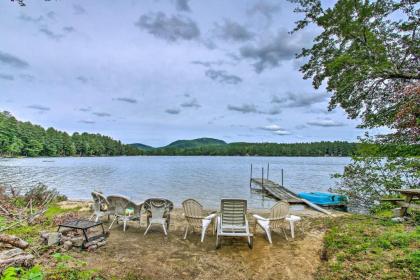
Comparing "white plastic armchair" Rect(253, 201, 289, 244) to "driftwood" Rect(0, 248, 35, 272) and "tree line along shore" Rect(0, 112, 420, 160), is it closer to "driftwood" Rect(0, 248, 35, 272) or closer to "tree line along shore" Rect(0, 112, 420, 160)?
"driftwood" Rect(0, 248, 35, 272)

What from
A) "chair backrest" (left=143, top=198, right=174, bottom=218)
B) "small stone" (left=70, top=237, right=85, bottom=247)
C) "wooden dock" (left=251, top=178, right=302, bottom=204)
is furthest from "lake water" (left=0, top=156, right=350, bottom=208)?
"small stone" (left=70, top=237, right=85, bottom=247)

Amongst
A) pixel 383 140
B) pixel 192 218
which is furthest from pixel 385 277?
pixel 383 140

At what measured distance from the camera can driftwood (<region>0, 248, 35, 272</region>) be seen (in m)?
3.47

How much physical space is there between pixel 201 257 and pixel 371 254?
3.35m

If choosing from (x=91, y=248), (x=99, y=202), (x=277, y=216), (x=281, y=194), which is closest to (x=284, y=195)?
(x=281, y=194)

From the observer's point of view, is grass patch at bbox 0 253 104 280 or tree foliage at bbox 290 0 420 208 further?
tree foliage at bbox 290 0 420 208

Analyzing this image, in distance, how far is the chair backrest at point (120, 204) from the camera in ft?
22.3

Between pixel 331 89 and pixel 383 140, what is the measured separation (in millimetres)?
3128

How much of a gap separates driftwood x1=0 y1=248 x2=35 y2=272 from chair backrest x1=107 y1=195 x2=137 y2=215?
2.92 metres

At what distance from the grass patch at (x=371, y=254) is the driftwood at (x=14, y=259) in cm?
481

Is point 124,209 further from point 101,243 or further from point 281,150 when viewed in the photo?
point 281,150

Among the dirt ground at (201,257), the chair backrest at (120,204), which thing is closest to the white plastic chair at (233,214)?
the dirt ground at (201,257)

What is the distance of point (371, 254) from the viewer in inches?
185

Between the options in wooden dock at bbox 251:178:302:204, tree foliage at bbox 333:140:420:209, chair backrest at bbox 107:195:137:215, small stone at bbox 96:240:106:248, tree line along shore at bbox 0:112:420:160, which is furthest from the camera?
tree line along shore at bbox 0:112:420:160
